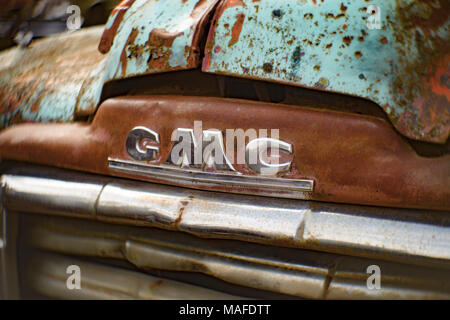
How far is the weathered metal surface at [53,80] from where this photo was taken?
1.15 meters

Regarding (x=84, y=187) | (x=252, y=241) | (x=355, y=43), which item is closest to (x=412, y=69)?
(x=355, y=43)

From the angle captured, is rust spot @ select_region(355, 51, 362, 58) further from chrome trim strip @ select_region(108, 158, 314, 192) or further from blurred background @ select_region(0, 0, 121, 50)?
blurred background @ select_region(0, 0, 121, 50)

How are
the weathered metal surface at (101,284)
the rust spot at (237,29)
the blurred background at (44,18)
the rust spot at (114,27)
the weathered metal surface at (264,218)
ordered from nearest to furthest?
the weathered metal surface at (264,218)
the rust spot at (237,29)
the weathered metal surface at (101,284)
the rust spot at (114,27)
the blurred background at (44,18)

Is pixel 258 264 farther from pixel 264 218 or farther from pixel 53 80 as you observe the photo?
pixel 53 80

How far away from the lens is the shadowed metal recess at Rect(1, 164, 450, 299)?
820 mm

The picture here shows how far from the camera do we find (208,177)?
93 cm

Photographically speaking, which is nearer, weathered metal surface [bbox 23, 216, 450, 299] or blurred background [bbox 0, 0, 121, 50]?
weathered metal surface [bbox 23, 216, 450, 299]

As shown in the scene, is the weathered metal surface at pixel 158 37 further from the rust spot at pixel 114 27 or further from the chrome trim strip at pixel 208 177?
the chrome trim strip at pixel 208 177

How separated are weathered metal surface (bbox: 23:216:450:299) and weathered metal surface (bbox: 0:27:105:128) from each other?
0.28 m

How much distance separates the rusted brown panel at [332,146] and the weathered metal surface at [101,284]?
0.75 ft

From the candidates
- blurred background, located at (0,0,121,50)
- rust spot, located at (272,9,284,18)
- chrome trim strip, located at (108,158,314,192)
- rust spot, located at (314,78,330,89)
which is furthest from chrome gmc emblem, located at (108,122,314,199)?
blurred background, located at (0,0,121,50)

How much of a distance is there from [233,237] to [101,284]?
0.39 meters

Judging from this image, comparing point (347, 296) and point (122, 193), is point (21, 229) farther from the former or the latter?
point (347, 296)

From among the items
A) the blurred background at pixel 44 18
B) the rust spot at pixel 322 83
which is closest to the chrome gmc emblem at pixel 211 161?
the rust spot at pixel 322 83
